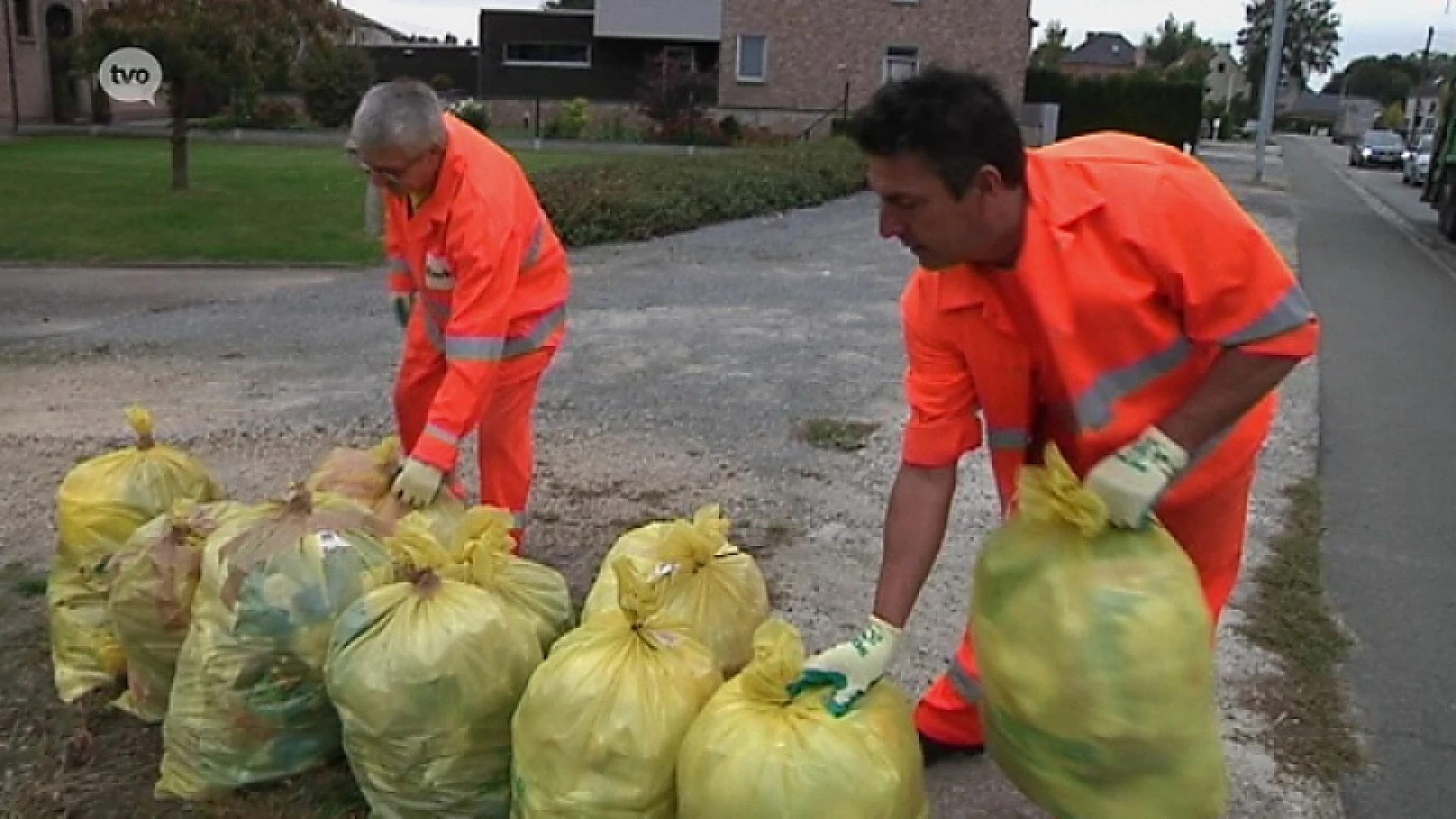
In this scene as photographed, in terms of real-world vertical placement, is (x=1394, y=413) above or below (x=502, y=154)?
below

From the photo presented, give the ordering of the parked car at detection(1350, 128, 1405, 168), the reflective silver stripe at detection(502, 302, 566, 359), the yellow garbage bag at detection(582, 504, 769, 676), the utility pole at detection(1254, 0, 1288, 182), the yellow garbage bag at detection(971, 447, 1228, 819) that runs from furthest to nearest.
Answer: the parked car at detection(1350, 128, 1405, 168)
the utility pole at detection(1254, 0, 1288, 182)
the reflective silver stripe at detection(502, 302, 566, 359)
the yellow garbage bag at detection(582, 504, 769, 676)
the yellow garbage bag at detection(971, 447, 1228, 819)

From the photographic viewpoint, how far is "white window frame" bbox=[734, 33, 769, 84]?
35.6 metres

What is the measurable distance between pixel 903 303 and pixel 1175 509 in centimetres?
61

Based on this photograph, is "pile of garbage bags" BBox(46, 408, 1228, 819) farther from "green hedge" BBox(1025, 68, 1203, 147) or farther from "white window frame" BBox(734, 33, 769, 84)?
"green hedge" BBox(1025, 68, 1203, 147)

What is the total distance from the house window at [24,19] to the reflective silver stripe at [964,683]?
32838mm

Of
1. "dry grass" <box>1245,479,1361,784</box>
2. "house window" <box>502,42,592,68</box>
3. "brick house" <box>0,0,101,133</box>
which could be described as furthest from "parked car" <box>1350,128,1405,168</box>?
"dry grass" <box>1245,479,1361,784</box>

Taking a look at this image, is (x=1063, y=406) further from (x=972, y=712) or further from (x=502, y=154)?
(x=502, y=154)

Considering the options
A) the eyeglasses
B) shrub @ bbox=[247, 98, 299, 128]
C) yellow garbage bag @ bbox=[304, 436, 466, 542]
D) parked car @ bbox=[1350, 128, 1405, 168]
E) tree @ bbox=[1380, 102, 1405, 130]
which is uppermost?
tree @ bbox=[1380, 102, 1405, 130]

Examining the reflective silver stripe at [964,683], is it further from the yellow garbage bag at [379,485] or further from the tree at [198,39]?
the tree at [198,39]

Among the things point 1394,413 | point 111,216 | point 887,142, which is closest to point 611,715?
point 887,142

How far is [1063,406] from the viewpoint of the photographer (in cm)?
224

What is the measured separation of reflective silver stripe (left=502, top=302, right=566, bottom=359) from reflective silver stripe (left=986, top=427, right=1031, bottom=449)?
1462 millimetres

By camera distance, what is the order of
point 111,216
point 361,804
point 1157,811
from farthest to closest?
point 111,216 → point 361,804 → point 1157,811

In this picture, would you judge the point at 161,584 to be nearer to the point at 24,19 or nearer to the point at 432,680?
the point at 432,680
